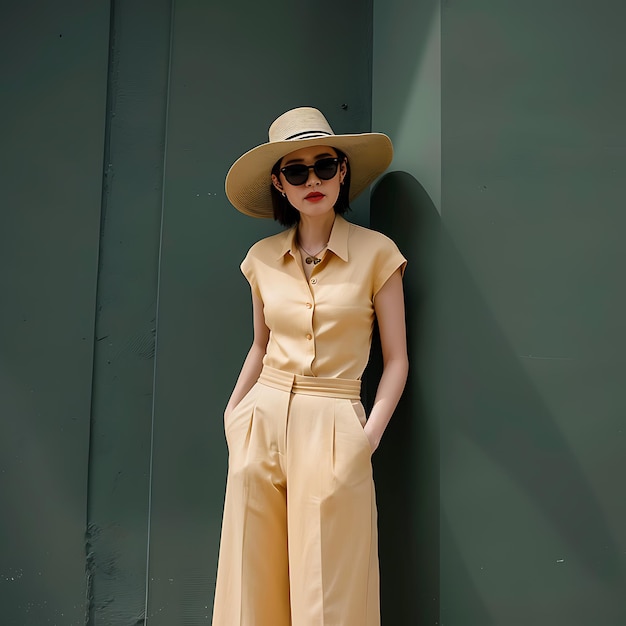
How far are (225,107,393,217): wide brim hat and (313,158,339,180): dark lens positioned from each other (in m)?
0.07

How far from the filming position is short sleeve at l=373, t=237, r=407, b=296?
2271 millimetres

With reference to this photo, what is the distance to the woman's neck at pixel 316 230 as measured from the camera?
244 centimetres

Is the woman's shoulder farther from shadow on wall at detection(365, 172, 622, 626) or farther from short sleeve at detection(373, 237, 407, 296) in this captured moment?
shadow on wall at detection(365, 172, 622, 626)

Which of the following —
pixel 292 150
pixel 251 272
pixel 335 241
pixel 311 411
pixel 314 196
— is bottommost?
pixel 311 411

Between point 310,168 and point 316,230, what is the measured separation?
0.23 metres

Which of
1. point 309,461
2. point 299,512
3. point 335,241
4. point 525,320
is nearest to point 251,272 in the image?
point 335,241

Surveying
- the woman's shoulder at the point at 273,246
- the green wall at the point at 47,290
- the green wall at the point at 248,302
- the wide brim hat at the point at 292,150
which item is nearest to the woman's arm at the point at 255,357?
the woman's shoulder at the point at 273,246

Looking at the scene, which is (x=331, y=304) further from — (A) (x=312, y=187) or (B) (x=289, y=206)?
(B) (x=289, y=206)

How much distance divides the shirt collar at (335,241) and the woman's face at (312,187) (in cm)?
7

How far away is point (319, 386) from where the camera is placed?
2211 mm

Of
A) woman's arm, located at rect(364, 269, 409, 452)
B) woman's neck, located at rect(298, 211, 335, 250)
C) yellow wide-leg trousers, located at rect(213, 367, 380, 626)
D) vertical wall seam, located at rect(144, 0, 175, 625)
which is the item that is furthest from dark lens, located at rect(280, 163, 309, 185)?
vertical wall seam, located at rect(144, 0, 175, 625)

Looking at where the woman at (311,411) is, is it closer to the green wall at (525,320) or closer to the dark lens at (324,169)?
the dark lens at (324,169)

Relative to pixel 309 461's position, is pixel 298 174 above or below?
above

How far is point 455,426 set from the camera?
2.22 metres
